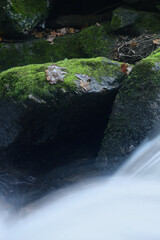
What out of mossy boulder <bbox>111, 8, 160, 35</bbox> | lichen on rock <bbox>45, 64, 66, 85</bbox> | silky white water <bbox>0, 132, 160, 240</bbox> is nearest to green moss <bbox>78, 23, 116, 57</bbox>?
mossy boulder <bbox>111, 8, 160, 35</bbox>

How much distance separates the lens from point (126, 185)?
3574mm

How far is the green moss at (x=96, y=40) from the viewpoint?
5.57 meters

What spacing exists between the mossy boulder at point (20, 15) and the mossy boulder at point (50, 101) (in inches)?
70.3

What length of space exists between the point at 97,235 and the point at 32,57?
3899 millimetres

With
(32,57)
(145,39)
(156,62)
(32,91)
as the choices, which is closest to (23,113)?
(32,91)

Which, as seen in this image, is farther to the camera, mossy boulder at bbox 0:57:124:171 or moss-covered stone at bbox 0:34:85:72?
moss-covered stone at bbox 0:34:85:72

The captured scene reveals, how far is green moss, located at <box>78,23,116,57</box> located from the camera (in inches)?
219

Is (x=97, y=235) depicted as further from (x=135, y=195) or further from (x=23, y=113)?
(x=23, y=113)

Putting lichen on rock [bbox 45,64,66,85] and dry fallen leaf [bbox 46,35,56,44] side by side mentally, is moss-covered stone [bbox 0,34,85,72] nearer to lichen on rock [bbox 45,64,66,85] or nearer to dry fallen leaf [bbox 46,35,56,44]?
dry fallen leaf [bbox 46,35,56,44]

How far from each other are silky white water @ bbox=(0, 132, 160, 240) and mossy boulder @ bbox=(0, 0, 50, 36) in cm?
340

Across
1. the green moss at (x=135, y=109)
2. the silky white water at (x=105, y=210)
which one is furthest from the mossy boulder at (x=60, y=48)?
the silky white water at (x=105, y=210)

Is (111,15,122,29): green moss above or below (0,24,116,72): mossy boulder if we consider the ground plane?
above

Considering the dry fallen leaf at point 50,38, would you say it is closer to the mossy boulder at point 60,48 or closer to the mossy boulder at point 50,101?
the mossy boulder at point 60,48

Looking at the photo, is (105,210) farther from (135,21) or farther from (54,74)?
(135,21)
